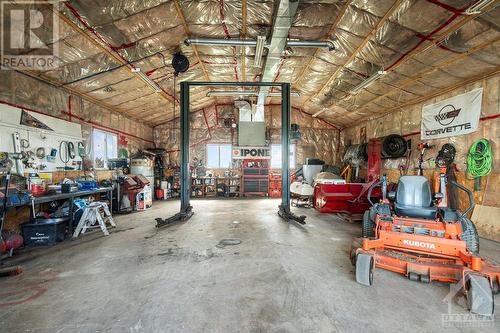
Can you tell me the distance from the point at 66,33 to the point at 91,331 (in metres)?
4.40

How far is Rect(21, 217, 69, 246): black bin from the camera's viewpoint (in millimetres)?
3740

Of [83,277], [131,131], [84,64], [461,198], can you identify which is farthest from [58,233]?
[461,198]

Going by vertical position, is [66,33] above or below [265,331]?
above

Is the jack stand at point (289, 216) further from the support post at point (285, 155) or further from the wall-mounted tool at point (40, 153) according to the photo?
the wall-mounted tool at point (40, 153)

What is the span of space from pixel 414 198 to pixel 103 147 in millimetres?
7822

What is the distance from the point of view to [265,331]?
1784 millimetres

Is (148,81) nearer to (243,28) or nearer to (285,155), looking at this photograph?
(243,28)

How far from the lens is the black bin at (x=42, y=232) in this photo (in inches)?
147

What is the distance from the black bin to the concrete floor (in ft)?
0.82

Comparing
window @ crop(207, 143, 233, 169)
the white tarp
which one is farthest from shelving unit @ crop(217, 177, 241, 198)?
the white tarp

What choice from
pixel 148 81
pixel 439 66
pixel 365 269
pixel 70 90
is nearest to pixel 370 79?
pixel 439 66

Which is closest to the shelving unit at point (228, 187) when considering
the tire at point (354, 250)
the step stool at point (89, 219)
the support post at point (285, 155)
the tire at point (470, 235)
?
the support post at point (285, 155)

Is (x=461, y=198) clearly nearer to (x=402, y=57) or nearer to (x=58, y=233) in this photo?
(x=402, y=57)
